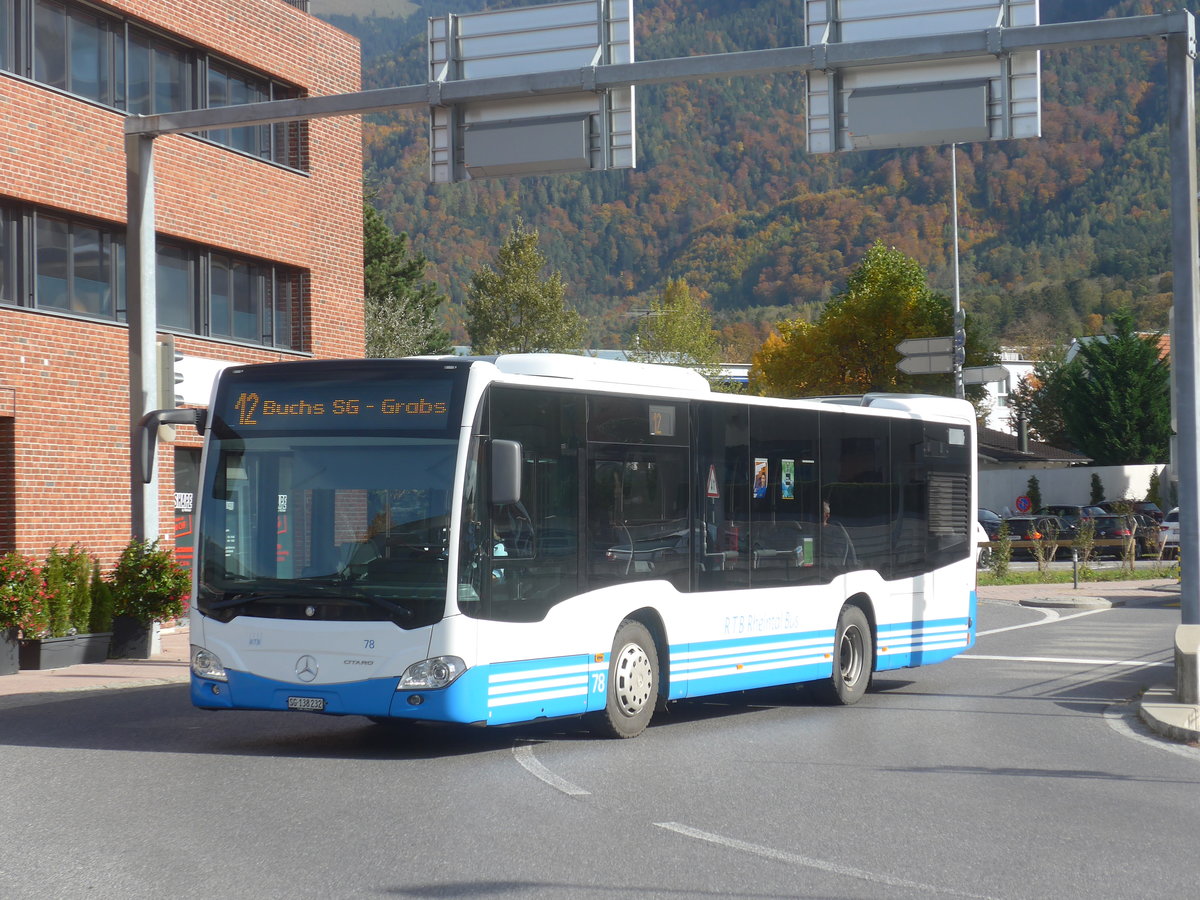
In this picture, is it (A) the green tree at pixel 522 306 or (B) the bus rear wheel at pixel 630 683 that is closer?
(B) the bus rear wheel at pixel 630 683

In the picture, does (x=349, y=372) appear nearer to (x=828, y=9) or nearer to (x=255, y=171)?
(x=828, y=9)

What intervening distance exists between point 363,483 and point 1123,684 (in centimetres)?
905

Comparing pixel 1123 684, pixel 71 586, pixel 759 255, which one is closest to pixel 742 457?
pixel 1123 684

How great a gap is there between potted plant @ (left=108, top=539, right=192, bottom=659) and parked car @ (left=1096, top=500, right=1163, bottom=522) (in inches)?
1542

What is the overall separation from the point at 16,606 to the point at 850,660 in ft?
27.4

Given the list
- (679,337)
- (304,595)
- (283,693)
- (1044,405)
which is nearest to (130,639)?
(283,693)

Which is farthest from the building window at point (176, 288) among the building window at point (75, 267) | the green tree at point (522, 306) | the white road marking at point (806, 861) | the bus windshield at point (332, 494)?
the green tree at point (522, 306)

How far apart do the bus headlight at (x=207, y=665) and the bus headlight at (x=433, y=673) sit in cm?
140

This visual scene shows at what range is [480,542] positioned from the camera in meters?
10.6

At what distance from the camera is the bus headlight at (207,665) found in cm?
1097

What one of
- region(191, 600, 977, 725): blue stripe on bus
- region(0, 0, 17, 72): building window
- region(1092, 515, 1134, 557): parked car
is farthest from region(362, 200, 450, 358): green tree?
region(191, 600, 977, 725): blue stripe on bus

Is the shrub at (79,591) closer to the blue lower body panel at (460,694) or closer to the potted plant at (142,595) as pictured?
the potted plant at (142,595)

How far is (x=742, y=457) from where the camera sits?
13.3 m

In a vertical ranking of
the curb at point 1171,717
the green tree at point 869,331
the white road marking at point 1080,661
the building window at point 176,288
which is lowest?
the white road marking at point 1080,661
